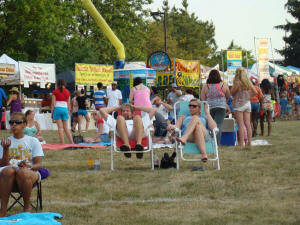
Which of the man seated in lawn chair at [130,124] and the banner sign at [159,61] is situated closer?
the man seated in lawn chair at [130,124]

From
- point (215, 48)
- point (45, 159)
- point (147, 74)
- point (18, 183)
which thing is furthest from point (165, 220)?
point (215, 48)

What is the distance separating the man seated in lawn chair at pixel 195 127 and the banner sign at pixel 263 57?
1084 inches

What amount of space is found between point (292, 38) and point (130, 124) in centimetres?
5815

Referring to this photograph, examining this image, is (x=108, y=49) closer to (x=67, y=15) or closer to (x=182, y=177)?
(x=67, y=15)

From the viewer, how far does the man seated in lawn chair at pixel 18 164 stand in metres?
5.76

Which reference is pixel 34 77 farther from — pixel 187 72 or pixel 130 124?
pixel 130 124

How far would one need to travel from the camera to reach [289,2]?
219 feet

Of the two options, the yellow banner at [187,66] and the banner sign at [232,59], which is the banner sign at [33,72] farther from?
the banner sign at [232,59]

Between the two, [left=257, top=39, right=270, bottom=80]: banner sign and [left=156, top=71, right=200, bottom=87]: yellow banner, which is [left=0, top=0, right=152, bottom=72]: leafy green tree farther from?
[left=257, top=39, right=270, bottom=80]: banner sign

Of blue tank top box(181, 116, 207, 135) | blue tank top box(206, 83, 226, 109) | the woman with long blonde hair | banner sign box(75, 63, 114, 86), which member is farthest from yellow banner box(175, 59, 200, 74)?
blue tank top box(181, 116, 207, 135)

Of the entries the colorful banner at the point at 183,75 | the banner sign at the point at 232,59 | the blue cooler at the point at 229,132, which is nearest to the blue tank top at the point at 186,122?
the blue cooler at the point at 229,132

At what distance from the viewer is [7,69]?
2641 centimetres

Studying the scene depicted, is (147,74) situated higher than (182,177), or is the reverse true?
(147,74)

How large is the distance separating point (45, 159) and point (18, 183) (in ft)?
19.1
